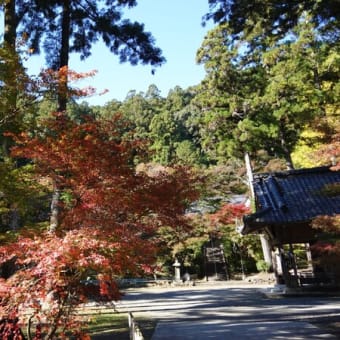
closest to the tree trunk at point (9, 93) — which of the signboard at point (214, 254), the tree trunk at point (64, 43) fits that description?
the tree trunk at point (64, 43)

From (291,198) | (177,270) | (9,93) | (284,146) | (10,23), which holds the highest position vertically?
(284,146)

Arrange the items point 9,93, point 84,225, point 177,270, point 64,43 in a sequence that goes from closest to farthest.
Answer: point 84,225, point 9,93, point 64,43, point 177,270

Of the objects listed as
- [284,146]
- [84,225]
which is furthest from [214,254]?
[84,225]

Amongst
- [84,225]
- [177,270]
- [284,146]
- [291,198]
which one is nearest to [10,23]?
[84,225]

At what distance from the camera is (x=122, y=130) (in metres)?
7.18

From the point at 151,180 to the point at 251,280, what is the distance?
14286mm

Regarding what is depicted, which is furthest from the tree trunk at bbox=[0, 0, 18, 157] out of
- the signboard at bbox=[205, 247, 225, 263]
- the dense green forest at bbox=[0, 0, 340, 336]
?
the signboard at bbox=[205, 247, 225, 263]

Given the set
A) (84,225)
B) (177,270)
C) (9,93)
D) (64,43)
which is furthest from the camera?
(177,270)

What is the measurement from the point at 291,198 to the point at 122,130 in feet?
25.9

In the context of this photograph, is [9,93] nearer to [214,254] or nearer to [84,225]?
[84,225]

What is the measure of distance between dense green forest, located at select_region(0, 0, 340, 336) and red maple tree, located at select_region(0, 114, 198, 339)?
0.02m

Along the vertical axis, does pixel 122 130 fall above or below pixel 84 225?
above

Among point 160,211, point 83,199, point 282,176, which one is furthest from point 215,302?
point 83,199

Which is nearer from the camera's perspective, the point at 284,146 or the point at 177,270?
the point at 284,146
